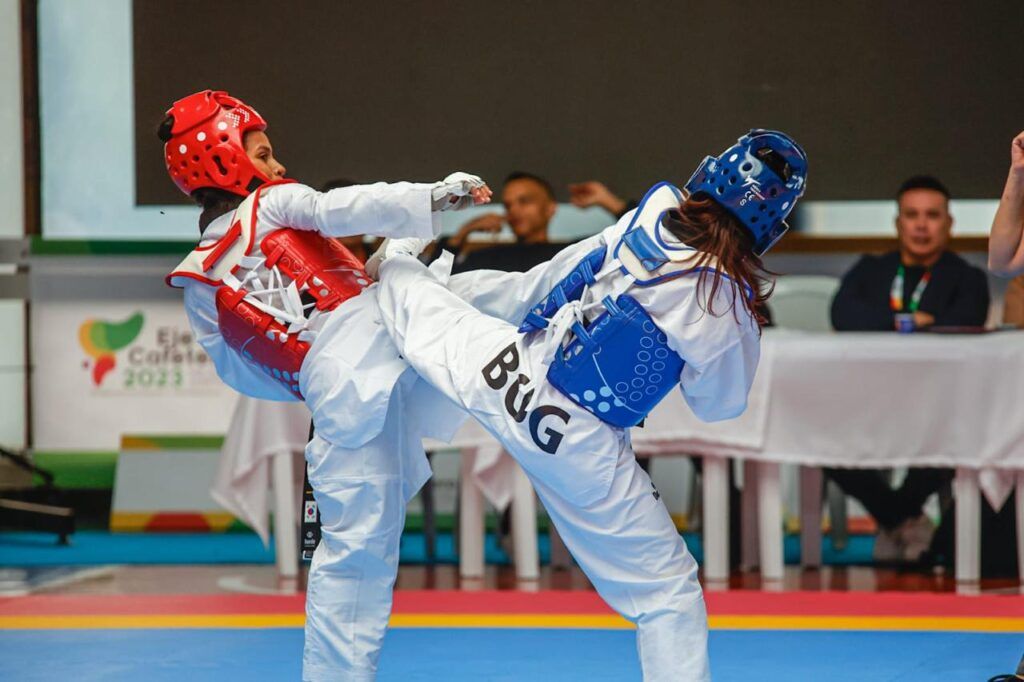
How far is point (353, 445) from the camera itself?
9.02 feet

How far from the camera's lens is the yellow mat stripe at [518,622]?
14.2 ft

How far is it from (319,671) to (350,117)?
4.90 metres

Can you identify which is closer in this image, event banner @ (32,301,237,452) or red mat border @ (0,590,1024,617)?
red mat border @ (0,590,1024,617)

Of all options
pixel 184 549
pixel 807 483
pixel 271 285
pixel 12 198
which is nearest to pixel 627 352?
pixel 271 285

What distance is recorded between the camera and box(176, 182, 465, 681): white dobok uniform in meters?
2.70

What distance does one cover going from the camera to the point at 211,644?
13.3ft

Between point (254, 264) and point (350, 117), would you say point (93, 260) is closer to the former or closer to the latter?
point (350, 117)

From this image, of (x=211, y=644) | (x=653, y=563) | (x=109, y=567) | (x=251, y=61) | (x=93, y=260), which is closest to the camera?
(x=653, y=563)

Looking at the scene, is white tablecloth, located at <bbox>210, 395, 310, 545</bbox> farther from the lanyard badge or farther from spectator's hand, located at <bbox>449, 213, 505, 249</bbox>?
the lanyard badge

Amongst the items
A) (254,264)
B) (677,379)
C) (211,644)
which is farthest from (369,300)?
(211,644)

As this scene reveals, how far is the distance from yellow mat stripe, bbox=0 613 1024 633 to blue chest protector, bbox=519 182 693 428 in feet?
6.52

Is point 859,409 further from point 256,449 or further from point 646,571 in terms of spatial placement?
point 646,571

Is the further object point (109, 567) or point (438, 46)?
point (438, 46)

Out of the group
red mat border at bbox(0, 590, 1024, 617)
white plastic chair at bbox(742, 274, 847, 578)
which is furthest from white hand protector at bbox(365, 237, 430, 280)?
white plastic chair at bbox(742, 274, 847, 578)
